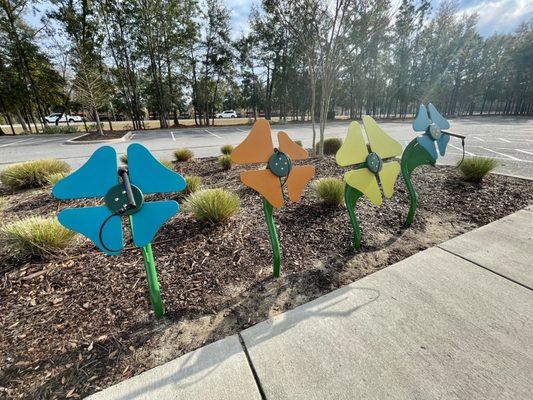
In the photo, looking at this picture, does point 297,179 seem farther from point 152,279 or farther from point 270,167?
point 152,279

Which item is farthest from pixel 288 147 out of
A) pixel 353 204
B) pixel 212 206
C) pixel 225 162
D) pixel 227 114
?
pixel 227 114

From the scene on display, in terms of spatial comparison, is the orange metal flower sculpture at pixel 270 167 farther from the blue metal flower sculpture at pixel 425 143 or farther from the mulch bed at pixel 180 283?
the blue metal flower sculpture at pixel 425 143

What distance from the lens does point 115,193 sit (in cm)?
163

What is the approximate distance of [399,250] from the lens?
282 centimetres

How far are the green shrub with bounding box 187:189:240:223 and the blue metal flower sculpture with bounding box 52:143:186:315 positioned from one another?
4.73ft

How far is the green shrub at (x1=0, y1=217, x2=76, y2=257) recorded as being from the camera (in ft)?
8.16

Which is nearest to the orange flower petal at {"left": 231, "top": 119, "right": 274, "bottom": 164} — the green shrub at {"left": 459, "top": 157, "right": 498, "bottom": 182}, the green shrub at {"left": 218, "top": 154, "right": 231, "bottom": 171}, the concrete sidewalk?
the concrete sidewalk

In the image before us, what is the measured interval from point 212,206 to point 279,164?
139 cm

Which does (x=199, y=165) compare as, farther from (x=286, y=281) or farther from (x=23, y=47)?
(x=23, y=47)

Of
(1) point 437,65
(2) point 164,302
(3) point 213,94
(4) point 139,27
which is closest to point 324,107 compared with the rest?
(2) point 164,302

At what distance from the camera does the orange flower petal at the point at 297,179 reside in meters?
2.22

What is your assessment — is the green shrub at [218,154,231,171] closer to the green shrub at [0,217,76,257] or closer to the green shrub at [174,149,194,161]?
the green shrub at [174,149,194,161]

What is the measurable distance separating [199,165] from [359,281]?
5751 mm

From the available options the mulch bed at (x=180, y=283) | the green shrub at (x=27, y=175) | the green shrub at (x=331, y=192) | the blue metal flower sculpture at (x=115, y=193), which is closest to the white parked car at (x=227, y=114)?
the green shrub at (x=27, y=175)
